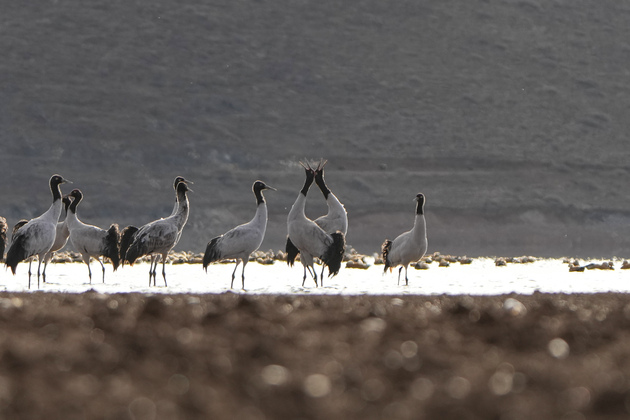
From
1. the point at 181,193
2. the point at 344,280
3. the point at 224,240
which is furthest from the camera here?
the point at 344,280

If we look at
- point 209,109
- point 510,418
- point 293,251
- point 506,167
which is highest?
point 209,109

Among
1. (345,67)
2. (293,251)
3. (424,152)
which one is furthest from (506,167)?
(293,251)

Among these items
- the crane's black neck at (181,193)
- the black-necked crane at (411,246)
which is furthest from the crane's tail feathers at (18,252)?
the black-necked crane at (411,246)

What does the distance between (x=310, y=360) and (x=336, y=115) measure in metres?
48.2

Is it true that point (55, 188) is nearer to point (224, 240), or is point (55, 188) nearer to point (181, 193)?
point (181, 193)

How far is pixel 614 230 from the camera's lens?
47312 mm

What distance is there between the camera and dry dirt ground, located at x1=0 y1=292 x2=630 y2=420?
14.1ft

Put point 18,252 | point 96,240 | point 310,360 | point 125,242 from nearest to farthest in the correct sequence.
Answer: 1. point 310,360
2. point 18,252
3. point 96,240
4. point 125,242

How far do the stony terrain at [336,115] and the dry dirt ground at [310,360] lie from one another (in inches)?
1320

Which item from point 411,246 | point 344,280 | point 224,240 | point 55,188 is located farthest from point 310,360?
point 55,188

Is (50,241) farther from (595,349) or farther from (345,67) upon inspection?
(345,67)

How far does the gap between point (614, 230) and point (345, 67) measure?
658 inches

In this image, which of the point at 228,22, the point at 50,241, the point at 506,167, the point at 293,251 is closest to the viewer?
the point at 50,241

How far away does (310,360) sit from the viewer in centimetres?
567
